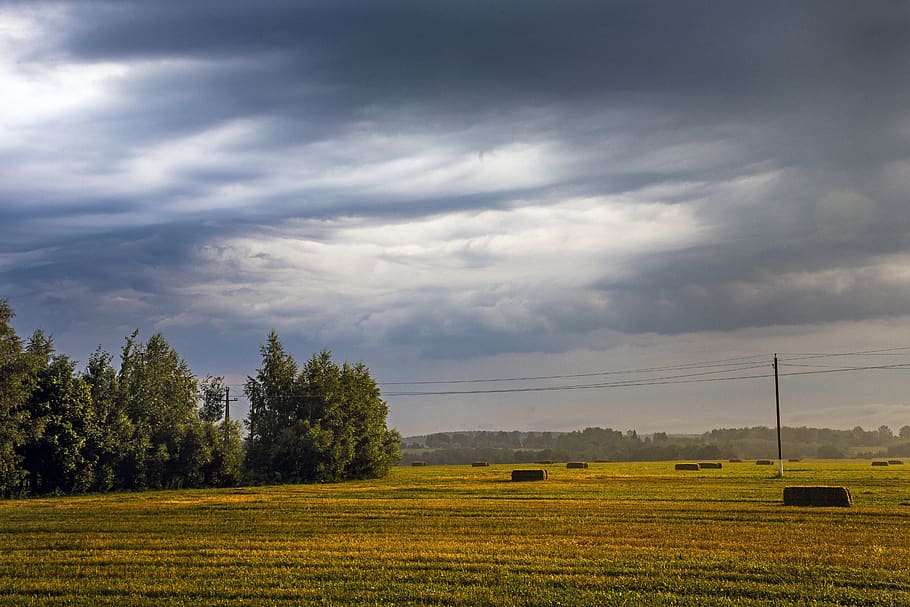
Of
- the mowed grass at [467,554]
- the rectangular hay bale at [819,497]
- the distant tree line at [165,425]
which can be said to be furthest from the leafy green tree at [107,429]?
the rectangular hay bale at [819,497]

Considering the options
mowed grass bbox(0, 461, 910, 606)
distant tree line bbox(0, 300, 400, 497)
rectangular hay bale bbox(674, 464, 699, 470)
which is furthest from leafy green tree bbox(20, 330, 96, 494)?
rectangular hay bale bbox(674, 464, 699, 470)

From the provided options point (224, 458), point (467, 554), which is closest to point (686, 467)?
point (224, 458)

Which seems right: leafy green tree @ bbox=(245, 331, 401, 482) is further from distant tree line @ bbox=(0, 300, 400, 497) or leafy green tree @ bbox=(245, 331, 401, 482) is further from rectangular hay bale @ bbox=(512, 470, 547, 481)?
rectangular hay bale @ bbox=(512, 470, 547, 481)

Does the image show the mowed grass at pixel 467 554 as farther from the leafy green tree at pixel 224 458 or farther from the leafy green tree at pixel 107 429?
the leafy green tree at pixel 224 458

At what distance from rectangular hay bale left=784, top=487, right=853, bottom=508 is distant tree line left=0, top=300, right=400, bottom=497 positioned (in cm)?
4453

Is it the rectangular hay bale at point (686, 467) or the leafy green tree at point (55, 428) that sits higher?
the leafy green tree at point (55, 428)

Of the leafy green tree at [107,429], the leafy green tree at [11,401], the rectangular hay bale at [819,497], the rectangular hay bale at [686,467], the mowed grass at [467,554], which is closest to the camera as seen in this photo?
the mowed grass at [467,554]

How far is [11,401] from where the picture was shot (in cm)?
5403

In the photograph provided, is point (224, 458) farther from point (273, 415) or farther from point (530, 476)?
point (530, 476)

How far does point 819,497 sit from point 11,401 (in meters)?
47.7

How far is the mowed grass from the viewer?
17.3 meters

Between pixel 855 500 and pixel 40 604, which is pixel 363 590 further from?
pixel 855 500

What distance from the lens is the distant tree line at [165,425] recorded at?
5634cm

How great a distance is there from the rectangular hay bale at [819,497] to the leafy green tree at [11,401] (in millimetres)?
46075
